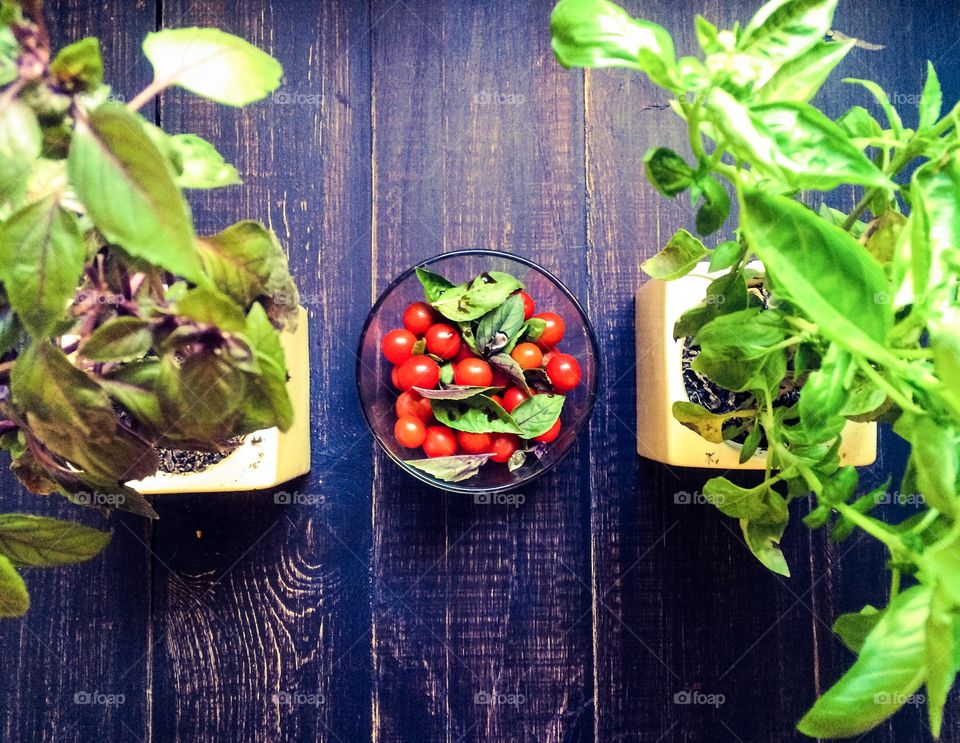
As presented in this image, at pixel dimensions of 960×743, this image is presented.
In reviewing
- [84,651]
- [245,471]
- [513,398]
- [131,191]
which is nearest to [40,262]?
[131,191]

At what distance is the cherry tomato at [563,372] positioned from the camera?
75cm

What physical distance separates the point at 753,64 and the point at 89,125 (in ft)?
1.10

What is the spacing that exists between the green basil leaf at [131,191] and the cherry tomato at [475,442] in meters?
0.41

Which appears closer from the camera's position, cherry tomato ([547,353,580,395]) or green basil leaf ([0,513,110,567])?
green basil leaf ([0,513,110,567])

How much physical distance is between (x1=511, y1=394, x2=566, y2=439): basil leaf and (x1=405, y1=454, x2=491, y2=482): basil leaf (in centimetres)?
5

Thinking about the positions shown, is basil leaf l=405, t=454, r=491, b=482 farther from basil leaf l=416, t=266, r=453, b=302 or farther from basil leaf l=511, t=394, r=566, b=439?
basil leaf l=416, t=266, r=453, b=302

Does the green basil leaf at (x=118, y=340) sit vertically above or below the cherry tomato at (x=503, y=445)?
above

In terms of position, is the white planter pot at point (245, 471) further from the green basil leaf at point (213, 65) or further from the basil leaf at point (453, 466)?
the green basil leaf at point (213, 65)

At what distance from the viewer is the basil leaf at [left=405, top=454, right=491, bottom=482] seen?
0.73 meters

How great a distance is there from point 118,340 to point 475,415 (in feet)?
1.15

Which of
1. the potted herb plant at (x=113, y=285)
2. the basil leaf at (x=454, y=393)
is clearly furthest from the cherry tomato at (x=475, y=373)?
the potted herb plant at (x=113, y=285)

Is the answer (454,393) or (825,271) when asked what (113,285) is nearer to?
(454,393)

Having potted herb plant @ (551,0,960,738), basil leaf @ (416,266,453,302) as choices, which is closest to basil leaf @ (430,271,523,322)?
basil leaf @ (416,266,453,302)

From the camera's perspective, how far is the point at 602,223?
0.86 m
